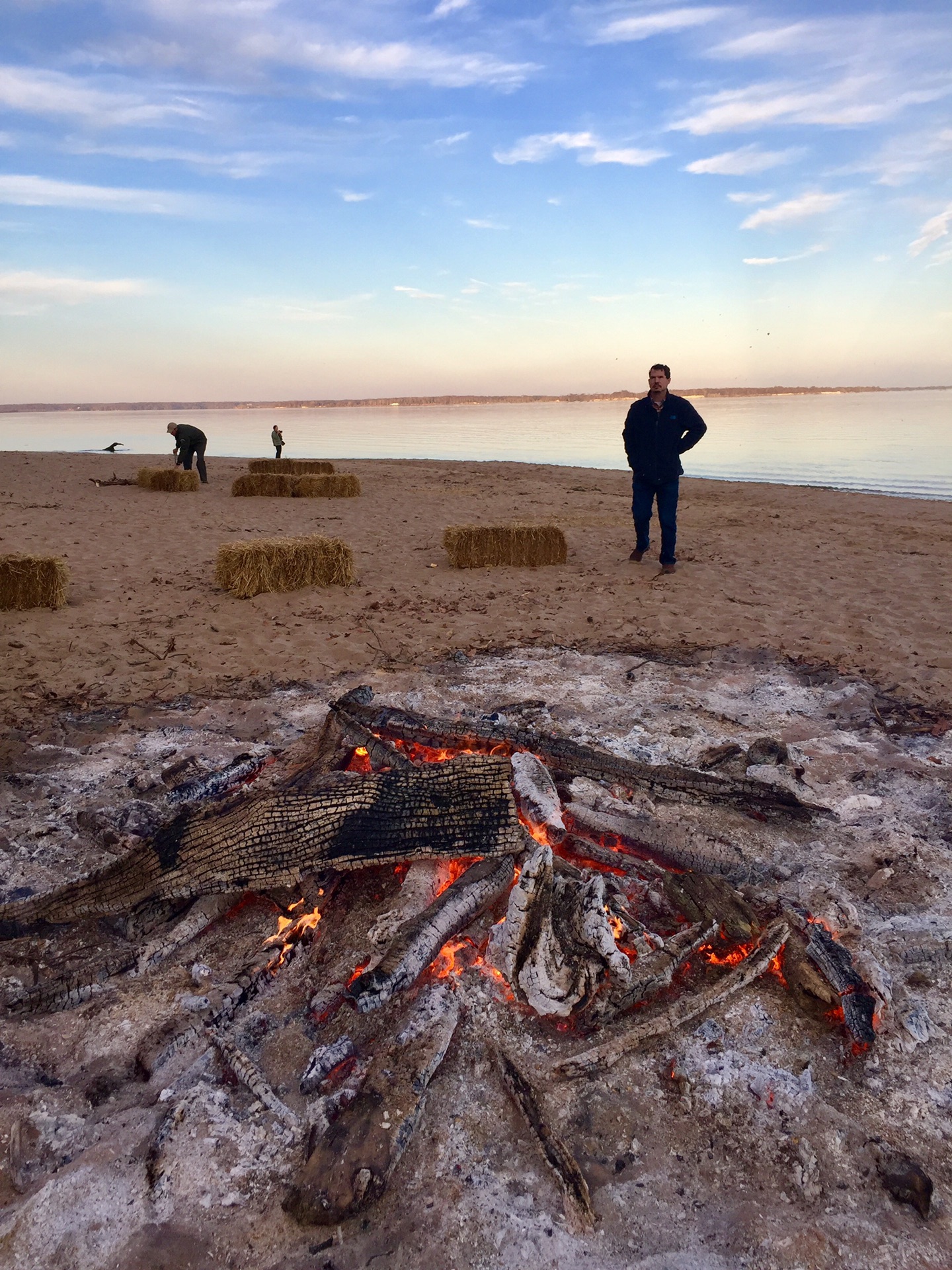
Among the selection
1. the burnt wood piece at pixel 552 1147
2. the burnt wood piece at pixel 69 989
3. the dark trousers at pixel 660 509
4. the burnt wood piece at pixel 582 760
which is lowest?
the burnt wood piece at pixel 552 1147

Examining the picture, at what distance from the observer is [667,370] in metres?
8.90

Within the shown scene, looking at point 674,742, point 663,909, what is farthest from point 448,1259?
Answer: point 674,742

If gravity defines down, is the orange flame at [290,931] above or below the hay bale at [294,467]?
below

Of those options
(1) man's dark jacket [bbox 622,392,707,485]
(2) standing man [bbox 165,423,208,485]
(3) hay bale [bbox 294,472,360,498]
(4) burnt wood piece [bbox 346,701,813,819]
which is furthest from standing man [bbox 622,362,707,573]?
(2) standing man [bbox 165,423,208,485]

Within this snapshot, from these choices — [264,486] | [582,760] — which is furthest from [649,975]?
[264,486]

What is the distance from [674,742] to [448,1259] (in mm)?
3577

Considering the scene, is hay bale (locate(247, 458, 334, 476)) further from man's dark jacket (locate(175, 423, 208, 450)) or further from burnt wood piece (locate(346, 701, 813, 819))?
burnt wood piece (locate(346, 701, 813, 819))

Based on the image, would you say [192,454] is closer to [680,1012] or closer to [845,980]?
[680,1012]

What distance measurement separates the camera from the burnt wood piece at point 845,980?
2631 mm

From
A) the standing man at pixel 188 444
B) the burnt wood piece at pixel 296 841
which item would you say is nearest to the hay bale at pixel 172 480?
the standing man at pixel 188 444

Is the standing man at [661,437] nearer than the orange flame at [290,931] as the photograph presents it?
No

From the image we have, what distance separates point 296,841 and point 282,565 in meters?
6.12

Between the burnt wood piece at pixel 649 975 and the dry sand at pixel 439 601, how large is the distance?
3.75 meters

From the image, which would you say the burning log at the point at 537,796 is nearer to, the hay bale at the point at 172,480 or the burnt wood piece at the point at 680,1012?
the burnt wood piece at the point at 680,1012
